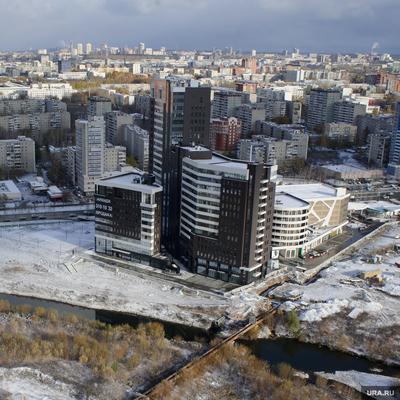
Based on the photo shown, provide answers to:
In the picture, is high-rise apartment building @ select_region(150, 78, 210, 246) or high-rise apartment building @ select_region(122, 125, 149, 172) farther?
high-rise apartment building @ select_region(122, 125, 149, 172)

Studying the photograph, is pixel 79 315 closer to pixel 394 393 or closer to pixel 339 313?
pixel 339 313

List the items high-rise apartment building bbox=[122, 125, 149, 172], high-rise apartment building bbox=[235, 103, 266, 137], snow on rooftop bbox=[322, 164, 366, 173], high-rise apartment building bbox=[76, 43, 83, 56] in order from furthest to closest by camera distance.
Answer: high-rise apartment building bbox=[76, 43, 83, 56]
high-rise apartment building bbox=[235, 103, 266, 137]
snow on rooftop bbox=[322, 164, 366, 173]
high-rise apartment building bbox=[122, 125, 149, 172]

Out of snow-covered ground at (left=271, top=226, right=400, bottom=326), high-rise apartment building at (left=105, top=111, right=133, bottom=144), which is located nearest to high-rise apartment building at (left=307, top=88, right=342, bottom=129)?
high-rise apartment building at (left=105, top=111, right=133, bottom=144)

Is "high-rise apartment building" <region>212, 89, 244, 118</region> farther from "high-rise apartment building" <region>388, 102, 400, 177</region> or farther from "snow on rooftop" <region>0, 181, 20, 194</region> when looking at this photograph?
"snow on rooftop" <region>0, 181, 20, 194</region>

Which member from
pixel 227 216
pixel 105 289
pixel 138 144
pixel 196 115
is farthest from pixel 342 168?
pixel 105 289

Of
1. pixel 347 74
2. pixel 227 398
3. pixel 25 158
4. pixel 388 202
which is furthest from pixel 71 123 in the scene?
pixel 347 74

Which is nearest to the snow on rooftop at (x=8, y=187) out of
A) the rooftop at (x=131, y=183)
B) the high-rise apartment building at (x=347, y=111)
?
the rooftop at (x=131, y=183)

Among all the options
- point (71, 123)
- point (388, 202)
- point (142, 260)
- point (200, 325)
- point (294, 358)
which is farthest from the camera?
point (71, 123)
